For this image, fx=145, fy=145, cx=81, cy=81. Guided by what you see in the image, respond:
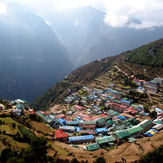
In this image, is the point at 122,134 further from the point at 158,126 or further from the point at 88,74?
the point at 88,74

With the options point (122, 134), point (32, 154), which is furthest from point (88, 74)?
point (32, 154)

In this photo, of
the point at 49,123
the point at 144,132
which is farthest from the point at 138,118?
the point at 49,123

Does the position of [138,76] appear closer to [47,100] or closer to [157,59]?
[157,59]

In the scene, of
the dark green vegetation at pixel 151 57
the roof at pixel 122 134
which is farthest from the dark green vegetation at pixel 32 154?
the dark green vegetation at pixel 151 57

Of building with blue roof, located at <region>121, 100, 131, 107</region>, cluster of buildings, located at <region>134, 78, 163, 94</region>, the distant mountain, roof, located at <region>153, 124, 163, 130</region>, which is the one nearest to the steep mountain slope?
cluster of buildings, located at <region>134, 78, 163, 94</region>

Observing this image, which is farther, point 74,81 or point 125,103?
point 74,81

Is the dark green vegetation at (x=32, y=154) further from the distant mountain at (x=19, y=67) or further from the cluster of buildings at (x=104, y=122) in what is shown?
the distant mountain at (x=19, y=67)

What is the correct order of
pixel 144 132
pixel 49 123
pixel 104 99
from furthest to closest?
pixel 104 99, pixel 49 123, pixel 144 132
